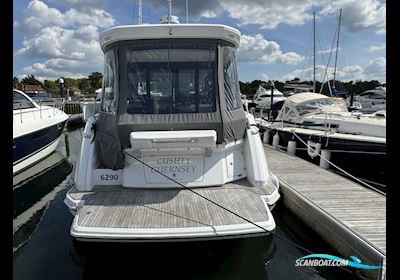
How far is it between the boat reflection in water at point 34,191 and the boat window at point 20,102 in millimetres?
1948

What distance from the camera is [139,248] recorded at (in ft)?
15.2

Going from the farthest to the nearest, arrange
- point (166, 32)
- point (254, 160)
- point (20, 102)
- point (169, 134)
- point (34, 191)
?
point (20, 102) → point (34, 191) → point (254, 160) → point (166, 32) → point (169, 134)

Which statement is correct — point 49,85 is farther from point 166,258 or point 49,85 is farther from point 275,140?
point 166,258

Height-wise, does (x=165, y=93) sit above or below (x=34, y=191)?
above

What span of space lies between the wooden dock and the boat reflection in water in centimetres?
494

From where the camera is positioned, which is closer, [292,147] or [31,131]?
[31,131]

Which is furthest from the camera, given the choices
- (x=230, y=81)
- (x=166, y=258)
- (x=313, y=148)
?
(x=313, y=148)

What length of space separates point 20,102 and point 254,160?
363 inches

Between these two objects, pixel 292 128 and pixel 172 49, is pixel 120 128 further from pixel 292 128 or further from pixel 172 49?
pixel 292 128

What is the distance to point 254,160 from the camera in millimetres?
4801

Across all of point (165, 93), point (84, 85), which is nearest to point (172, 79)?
point (165, 93)

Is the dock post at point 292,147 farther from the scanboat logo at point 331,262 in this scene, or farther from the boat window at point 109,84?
the boat window at point 109,84
